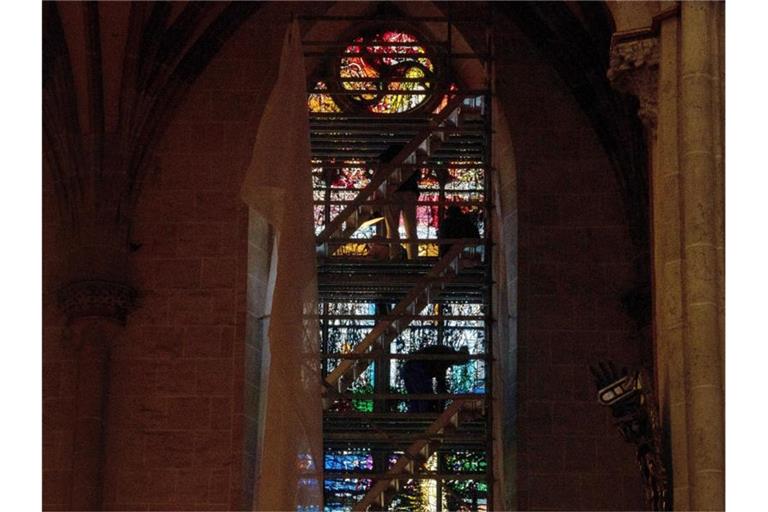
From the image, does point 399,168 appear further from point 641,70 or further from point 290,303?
point 641,70

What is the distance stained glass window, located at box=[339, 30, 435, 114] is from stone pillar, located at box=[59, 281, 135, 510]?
3.48 metres

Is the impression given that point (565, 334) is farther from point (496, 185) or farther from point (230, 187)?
point (230, 187)

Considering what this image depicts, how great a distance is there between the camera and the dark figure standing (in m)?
22.7

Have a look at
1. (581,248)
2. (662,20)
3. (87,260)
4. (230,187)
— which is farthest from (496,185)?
(662,20)

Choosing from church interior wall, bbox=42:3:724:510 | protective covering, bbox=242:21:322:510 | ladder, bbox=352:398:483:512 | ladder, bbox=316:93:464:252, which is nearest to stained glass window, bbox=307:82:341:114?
church interior wall, bbox=42:3:724:510

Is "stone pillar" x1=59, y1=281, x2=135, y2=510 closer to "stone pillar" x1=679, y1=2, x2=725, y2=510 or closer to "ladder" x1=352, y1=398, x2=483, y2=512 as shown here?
"ladder" x1=352, y1=398, x2=483, y2=512

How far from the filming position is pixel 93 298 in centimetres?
2245

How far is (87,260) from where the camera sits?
22.7 m

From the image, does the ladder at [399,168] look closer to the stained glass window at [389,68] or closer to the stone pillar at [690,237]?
the stained glass window at [389,68]

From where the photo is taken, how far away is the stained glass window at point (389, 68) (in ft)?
80.2

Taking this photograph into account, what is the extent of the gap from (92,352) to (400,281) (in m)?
2.96

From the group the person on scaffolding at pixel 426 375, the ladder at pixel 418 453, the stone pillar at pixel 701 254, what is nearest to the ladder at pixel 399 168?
the person on scaffolding at pixel 426 375

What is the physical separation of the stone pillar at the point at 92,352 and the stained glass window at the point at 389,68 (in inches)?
137

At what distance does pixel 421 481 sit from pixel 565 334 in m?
2.21
